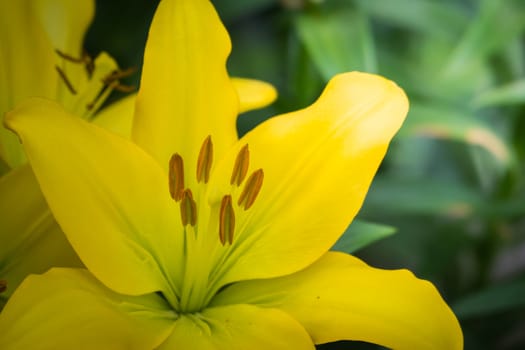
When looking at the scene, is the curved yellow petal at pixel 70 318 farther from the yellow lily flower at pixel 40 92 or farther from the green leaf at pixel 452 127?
the green leaf at pixel 452 127

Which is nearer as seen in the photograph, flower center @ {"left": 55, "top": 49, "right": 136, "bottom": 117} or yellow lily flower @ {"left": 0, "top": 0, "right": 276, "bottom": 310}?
yellow lily flower @ {"left": 0, "top": 0, "right": 276, "bottom": 310}

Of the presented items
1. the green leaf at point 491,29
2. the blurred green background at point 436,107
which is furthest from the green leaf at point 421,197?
the green leaf at point 491,29

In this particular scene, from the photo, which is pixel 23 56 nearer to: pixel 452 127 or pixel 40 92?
pixel 40 92

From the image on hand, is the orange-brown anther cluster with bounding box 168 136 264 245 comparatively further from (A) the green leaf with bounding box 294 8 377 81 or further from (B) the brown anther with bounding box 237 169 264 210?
(A) the green leaf with bounding box 294 8 377 81

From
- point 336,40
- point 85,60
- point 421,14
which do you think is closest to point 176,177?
point 85,60

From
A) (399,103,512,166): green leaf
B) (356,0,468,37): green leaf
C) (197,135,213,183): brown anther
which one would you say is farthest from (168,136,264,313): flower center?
(356,0,468,37): green leaf

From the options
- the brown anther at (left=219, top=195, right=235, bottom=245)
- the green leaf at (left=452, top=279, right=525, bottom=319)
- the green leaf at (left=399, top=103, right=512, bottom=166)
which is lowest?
the green leaf at (left=452, top=279, right=525, bottom=319)
